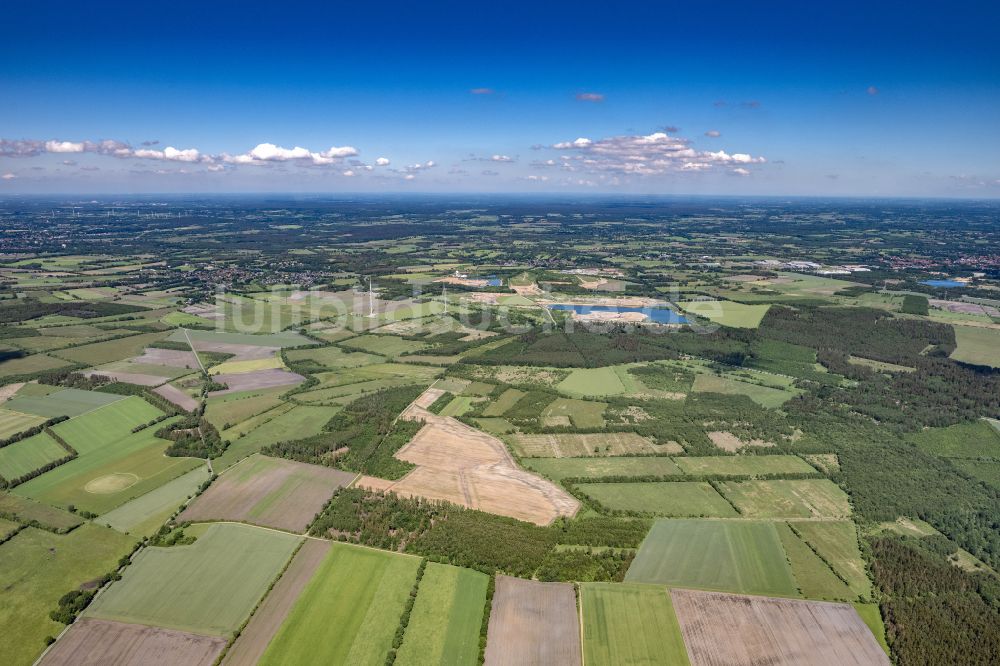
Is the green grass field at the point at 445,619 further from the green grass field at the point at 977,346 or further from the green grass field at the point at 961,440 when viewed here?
the green grass field at the point at 977,346

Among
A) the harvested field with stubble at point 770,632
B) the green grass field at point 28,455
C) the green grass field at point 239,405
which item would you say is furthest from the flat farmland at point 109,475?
the harvested field with stubble at point 770,632

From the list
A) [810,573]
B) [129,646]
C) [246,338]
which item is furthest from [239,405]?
[810,573]

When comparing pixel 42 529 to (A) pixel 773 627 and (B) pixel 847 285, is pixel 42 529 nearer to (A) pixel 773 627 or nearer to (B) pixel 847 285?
(A) pixel 773 627

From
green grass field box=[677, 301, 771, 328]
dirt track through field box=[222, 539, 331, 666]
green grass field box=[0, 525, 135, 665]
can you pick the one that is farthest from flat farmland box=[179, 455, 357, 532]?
green grass field box=[677, 301, 771, 328]

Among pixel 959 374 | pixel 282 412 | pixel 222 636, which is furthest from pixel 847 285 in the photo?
pixel 222 636

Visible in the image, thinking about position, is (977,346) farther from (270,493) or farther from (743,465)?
(270,493)
